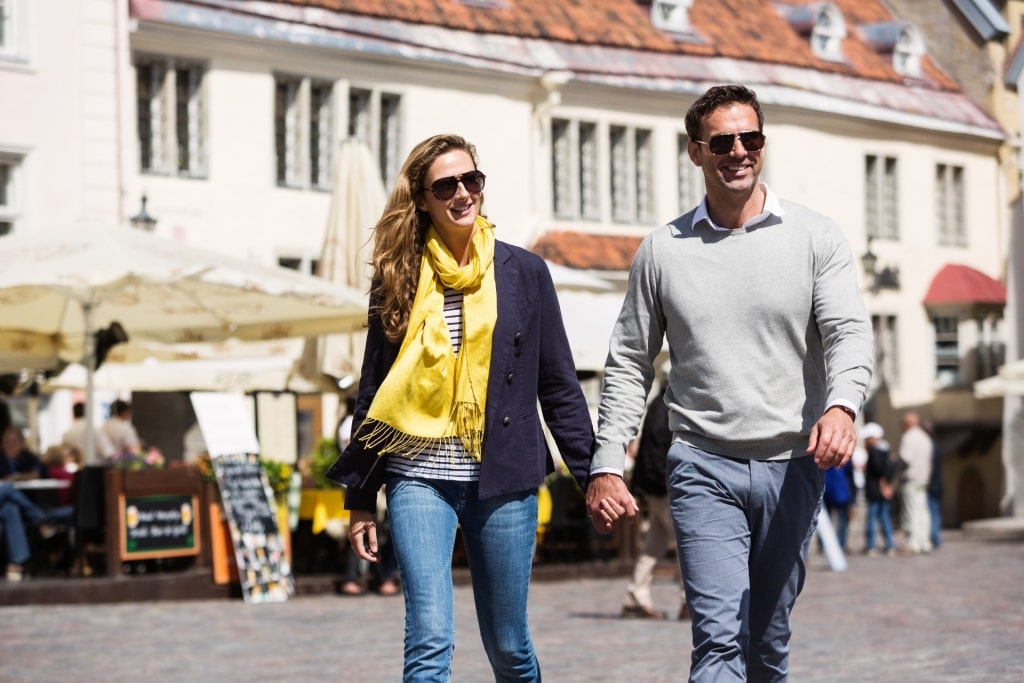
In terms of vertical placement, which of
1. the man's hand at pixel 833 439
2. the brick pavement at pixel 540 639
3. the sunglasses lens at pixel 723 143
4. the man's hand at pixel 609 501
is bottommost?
the brick pavement at pixel 540 639

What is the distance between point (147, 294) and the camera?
17.0m

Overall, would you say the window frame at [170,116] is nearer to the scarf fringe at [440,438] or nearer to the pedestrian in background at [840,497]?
the pedestrian in background at [840,497]

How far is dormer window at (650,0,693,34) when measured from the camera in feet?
122

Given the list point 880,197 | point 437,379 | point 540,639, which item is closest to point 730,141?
point 437,379

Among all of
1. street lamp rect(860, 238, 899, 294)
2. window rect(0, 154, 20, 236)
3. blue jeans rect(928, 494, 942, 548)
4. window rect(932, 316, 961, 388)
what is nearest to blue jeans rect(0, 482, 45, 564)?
window rect(0, 154, 20, 236)

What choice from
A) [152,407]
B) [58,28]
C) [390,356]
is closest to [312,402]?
[152,407]

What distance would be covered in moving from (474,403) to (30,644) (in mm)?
7459

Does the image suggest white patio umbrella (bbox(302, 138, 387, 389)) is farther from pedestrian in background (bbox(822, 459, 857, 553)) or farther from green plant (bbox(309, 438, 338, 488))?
pedestrian in background (bbox(822, 459, 857, 553))

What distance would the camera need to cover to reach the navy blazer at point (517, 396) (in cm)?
595

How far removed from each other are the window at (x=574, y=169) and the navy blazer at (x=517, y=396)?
2829 cm

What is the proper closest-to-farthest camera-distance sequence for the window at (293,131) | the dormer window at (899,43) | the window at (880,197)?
the window at (293,131), the window at (880,197), the dormer window at (899,43)

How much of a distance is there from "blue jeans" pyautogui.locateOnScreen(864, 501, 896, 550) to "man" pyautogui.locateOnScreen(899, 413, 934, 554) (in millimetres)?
376

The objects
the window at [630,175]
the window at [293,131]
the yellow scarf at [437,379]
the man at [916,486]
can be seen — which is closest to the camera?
the yellow scarf at [437,379]

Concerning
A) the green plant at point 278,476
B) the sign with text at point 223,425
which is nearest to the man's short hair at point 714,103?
the sign with text at point 223,425
